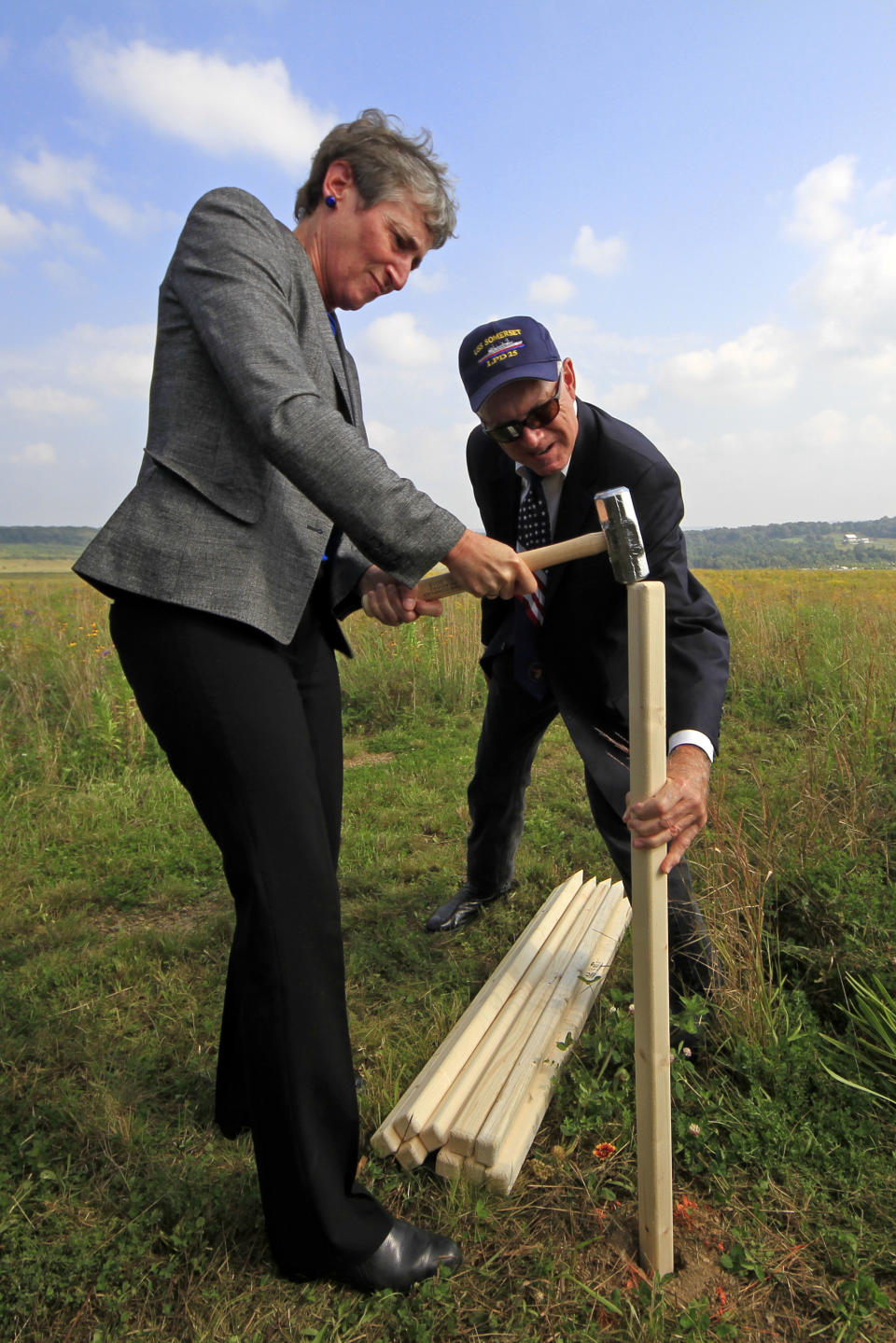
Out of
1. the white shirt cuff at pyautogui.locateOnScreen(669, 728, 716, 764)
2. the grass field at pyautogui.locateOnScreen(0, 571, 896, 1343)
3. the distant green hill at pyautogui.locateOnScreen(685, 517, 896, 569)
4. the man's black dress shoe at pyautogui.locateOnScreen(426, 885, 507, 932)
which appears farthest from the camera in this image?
the distant green hill at pyautogui.locateOnScreen(685, 517, 896, 569)

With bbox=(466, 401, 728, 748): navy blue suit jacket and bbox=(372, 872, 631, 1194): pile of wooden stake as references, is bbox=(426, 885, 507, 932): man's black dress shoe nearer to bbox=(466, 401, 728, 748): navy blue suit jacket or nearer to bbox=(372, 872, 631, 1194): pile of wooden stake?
bbox=(372, 872, 631, 1194): pile of wooden stake

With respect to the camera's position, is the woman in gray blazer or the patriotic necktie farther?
the patriotic necktie

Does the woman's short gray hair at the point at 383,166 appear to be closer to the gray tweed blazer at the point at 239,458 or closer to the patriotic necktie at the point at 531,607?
the gray tweed blazer at the point at 239,458

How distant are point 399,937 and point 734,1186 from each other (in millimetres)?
1655

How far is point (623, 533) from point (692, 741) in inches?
31.2

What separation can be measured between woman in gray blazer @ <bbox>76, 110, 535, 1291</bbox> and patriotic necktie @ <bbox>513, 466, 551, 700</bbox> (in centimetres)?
109

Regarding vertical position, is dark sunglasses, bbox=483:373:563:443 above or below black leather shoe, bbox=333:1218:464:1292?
above

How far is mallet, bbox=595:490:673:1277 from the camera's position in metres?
1.70

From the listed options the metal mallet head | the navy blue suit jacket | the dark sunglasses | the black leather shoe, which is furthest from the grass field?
the dark sunglasses

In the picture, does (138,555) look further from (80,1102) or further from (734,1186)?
(734,1186)

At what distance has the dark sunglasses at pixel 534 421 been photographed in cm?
248

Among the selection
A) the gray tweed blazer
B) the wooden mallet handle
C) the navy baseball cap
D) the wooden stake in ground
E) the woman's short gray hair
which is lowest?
the wooden stake in ground

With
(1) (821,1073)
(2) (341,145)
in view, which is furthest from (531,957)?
(2) (341,145)

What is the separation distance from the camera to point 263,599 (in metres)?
1.69
